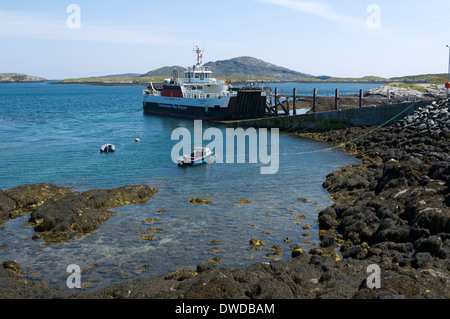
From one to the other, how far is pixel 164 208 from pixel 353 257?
11417mm

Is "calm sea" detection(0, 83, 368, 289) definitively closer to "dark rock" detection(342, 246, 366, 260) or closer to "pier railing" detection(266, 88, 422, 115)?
"dark rock" detection(342, 246, 366, 260)

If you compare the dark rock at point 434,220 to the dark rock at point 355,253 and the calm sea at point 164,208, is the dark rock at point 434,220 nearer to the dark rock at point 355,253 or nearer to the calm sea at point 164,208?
the dark rock at point 355,253

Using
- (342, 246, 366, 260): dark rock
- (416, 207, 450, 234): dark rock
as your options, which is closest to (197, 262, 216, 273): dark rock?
(342, 246, 366, 260): dark rock

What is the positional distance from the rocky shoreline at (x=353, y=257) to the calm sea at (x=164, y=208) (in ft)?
4.25

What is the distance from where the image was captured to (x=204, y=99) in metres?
66.2

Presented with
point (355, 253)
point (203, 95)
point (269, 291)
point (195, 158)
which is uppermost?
point (203, 95)

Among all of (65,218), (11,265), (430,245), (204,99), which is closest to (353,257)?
(430,245)

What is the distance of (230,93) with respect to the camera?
63875 millimetres

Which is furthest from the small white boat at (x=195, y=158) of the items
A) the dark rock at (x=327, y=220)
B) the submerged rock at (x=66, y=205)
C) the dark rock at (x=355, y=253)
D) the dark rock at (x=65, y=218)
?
the dark rock at (x=355, y=253)

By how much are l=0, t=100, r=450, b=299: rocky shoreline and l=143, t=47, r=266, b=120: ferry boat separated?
1430 inches

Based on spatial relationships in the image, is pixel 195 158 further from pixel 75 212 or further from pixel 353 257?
pixel 353 257

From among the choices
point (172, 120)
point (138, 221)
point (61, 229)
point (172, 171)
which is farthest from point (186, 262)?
point (172, 120)

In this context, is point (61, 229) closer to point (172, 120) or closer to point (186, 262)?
point (186, 262)

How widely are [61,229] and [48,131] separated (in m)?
42.5
